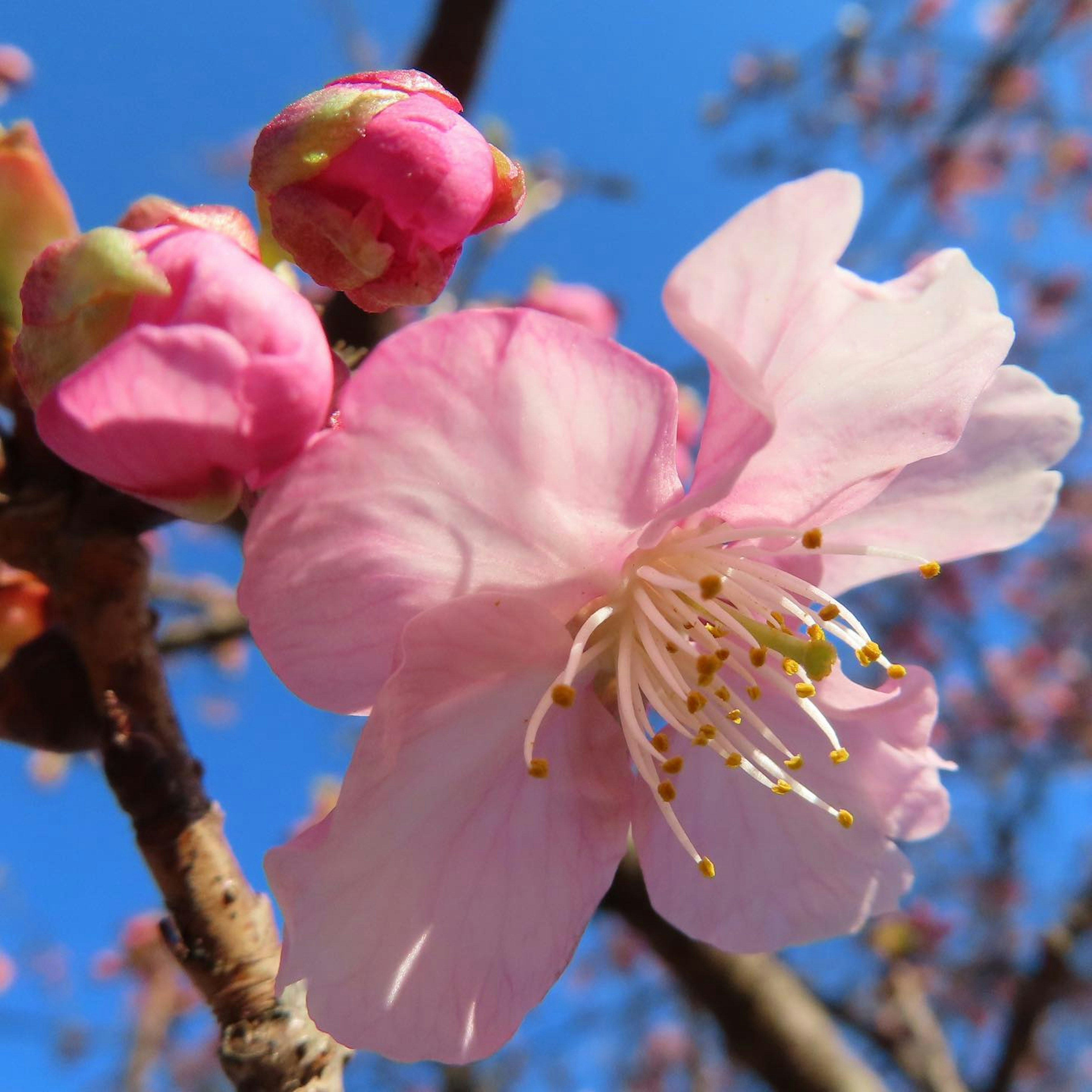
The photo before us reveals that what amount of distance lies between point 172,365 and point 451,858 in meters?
0.41

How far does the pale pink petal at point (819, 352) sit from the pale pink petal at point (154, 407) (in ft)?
0.82

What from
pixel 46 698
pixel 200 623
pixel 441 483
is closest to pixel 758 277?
pixel 441 483

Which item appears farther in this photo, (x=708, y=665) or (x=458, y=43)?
(x=458, y=43)

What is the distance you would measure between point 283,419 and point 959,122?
426 centimetres

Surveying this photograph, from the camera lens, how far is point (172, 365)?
469mm

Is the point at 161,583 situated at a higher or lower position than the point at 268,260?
lower

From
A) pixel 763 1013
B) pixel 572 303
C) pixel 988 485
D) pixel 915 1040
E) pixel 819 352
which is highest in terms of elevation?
pixel 819 352

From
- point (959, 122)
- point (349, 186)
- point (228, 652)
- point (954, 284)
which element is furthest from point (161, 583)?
point (959, 122)

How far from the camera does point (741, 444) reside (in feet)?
2.14

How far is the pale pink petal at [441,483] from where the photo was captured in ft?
1.82

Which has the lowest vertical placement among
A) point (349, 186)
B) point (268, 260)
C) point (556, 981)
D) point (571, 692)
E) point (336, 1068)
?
point (336, 1068)

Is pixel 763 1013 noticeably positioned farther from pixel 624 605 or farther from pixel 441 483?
pixel 441 483

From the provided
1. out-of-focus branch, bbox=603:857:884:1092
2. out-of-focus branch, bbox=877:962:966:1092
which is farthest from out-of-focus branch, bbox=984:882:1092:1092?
out-of-focus branch, bbox=603:857:884:1092

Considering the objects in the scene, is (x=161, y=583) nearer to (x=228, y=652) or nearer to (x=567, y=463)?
(x=228, y=652)
